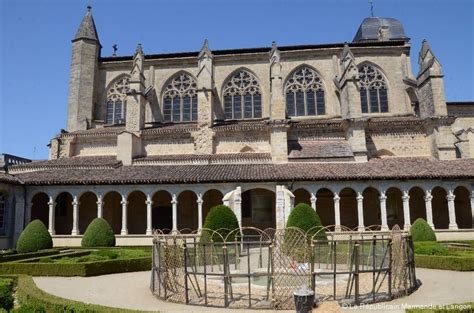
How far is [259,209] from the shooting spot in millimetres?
28062

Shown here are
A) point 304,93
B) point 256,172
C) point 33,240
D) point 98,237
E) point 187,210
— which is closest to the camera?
point 33,240

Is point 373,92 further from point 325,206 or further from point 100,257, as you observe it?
point 100,257

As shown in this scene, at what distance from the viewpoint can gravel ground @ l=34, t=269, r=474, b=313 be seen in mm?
9469

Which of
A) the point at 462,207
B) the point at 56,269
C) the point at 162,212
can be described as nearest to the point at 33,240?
the point at 56,269

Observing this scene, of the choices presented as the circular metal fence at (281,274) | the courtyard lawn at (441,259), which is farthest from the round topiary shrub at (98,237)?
the courtyard lawn at (441,259)

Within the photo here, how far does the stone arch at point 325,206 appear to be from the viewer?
92.0ft

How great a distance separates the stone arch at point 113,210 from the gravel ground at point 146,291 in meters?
13.7

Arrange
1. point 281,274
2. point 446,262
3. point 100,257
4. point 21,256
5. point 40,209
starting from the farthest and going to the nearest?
point 40,209
point 100,257
point 21,256
point 446,262
point 281,274

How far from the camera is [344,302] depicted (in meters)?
9.66

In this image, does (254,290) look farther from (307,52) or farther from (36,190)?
(307,52)

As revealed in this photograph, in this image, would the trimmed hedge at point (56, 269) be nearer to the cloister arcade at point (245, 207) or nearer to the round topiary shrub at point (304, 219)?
the round topiary shrub at point (304, 219)

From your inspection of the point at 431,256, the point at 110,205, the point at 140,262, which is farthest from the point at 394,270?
the point at 110,205

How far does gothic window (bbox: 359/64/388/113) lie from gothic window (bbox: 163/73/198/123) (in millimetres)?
15158

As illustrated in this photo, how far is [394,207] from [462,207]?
16.7 ft
